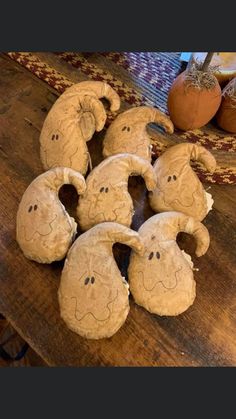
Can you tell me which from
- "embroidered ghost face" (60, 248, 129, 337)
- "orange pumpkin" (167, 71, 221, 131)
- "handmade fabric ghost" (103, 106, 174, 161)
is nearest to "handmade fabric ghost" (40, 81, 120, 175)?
"handmade fabric ghost" (103, 106, 174, 161)

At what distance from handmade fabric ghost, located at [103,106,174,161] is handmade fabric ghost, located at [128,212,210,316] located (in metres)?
0.23

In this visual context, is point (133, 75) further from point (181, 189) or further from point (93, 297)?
point (93, 297)

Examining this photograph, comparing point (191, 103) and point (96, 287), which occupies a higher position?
point (191, 103)

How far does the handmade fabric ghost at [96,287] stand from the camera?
0.73 m

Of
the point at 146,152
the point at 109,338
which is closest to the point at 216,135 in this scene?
the point at 146,152

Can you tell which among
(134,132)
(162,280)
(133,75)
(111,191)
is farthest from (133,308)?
(133,75)

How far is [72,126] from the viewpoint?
92cm

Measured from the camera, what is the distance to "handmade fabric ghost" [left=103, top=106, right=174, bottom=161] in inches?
37.4

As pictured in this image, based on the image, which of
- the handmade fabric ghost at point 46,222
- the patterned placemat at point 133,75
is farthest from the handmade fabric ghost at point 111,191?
the patterned placemat at point 133,75

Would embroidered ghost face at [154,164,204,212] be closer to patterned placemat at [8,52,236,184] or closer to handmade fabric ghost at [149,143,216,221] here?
handmade fabric ghost at [149,143,216,221]

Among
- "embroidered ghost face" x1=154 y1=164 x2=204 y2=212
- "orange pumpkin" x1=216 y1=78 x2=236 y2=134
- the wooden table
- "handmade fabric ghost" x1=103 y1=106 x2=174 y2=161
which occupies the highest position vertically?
"orange pumpkin" x1=216 y1=78 x2=236 y2=134

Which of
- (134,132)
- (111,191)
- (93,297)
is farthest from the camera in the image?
(134,132)

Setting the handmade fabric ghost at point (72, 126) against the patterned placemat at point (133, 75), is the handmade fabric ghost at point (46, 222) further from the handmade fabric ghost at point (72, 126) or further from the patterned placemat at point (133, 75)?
the patterned placemat at point (133, 75)

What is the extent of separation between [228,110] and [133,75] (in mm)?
340
